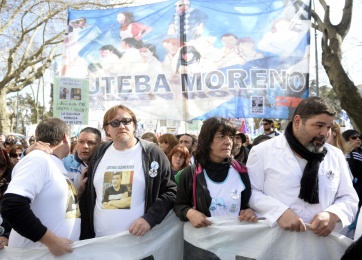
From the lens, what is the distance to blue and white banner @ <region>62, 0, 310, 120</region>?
5406 millimetres

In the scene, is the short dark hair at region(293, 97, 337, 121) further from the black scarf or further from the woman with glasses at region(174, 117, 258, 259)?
the woman with glasses at region(174, 117, 258, 259)

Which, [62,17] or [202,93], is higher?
[62,17]

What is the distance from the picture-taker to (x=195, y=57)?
18.7ft

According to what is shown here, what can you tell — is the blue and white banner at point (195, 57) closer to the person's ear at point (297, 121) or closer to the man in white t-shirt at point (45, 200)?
the person's ear at point (297, 121)

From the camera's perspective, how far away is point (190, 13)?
18.9 ft

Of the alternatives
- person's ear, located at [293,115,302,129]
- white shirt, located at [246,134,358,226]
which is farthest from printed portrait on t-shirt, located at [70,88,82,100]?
person's ear, located at [293,115,302,129]

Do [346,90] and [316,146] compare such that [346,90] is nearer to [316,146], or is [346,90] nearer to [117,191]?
[316,146]

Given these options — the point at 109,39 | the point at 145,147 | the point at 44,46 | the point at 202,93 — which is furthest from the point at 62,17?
the point at 145,147

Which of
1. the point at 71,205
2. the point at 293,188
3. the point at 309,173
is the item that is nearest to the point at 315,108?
the point at 309,173

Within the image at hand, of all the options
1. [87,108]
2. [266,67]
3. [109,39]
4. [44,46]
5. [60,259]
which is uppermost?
[44,46]

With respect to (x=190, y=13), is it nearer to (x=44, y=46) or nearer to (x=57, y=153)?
(x=57, y=153)

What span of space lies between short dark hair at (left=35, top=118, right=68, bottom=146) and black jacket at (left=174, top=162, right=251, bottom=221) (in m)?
0.92

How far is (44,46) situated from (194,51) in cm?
1712

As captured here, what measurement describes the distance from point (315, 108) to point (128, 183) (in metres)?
1.40
